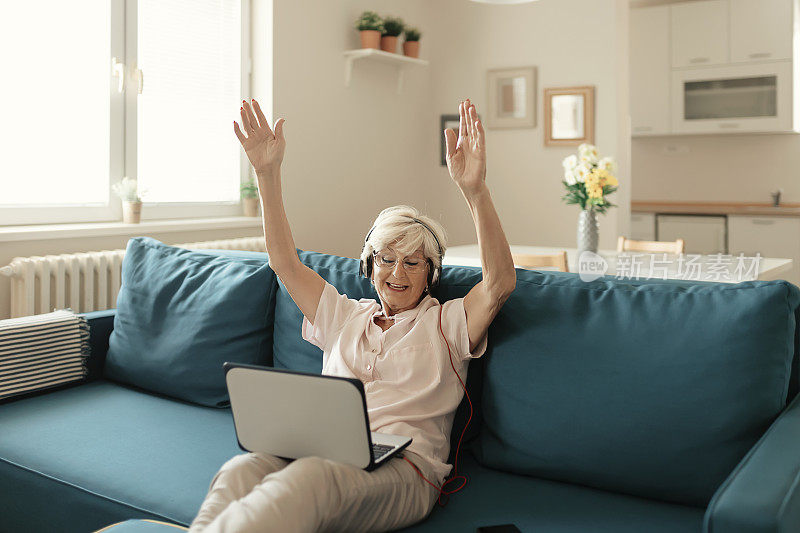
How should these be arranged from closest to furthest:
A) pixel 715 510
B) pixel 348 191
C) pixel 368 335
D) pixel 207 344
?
1. pixel 715 510
2. pixel 368 335
3. pixel 207 344
4. pixel 348 191

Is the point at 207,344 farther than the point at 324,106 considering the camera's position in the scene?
No

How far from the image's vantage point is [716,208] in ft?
20.5

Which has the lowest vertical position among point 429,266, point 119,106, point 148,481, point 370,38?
point 148,481

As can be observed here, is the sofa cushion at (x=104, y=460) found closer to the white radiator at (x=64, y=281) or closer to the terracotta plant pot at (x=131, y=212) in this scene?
the white radiator at (x=64, y=281)

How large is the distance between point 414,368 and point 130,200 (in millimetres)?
2336

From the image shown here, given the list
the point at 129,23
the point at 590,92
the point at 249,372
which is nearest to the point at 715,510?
the point at 249,372

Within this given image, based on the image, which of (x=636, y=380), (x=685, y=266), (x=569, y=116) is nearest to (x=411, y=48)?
(x=569, y=116)

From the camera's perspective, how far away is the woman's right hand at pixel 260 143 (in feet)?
6.17

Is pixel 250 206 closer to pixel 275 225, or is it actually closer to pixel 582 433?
pixel 275 225

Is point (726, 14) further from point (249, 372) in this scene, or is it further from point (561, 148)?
point (249, 372)

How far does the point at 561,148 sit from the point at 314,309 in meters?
3.80

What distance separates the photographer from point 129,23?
3641mm

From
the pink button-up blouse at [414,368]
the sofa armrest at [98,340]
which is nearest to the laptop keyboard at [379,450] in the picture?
the pink button-up blouse at [414,368]

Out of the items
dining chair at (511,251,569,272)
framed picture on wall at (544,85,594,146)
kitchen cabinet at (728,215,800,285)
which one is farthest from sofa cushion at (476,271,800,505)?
kitchen cabinet at (728,215,800,285)
